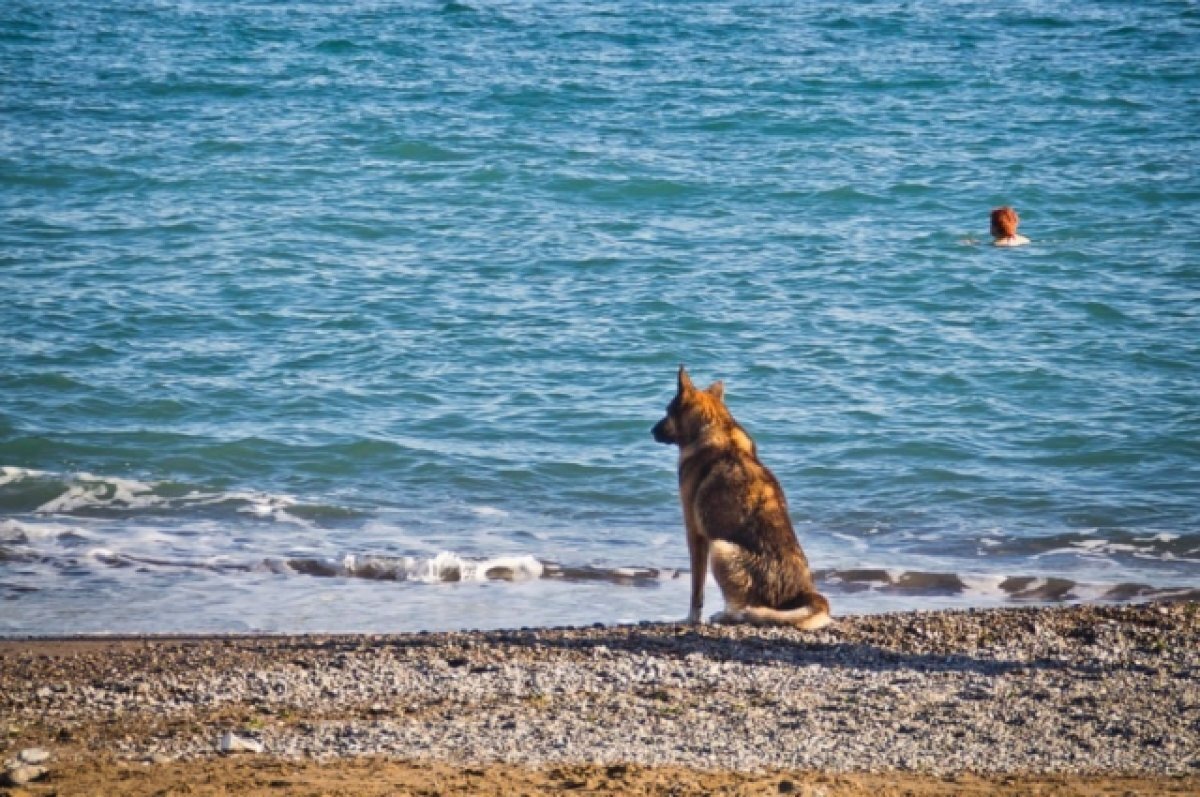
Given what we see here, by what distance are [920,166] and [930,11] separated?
9601mm

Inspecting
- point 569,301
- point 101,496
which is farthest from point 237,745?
point 569,301

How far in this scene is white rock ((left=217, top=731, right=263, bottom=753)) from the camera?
7.94 m

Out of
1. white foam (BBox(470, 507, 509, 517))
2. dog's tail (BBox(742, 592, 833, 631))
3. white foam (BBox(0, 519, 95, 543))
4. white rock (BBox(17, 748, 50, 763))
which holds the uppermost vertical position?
white rock (BBox(17, 748, 50, 763))

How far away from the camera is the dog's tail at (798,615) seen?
A: 10.1 meters

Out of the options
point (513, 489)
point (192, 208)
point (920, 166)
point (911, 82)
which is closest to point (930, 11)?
point (911, 82)

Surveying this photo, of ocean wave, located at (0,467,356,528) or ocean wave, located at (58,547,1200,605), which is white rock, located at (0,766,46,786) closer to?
ocean wave, located at (58,547,1200,605)

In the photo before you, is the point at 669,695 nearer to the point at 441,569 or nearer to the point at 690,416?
the point at 690,416

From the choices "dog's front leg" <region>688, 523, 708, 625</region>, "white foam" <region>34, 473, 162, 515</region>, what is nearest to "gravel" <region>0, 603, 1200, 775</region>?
"dog's front leg" <region>688, 523, 708, 625</region>

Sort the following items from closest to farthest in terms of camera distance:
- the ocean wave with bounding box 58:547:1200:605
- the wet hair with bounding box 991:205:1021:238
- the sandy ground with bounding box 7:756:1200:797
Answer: the sandy ground with bounding box 7:756:1200:797, the ocean wave with bounding box 58:547:1200:605, the wet hair with bounding box 991:205:1021:238

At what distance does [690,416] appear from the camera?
10.8 metres

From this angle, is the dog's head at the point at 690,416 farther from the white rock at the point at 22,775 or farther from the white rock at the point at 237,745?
the white rock at the point at 22,775

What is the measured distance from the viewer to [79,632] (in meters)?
11.1

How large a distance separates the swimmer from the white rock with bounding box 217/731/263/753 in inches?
600

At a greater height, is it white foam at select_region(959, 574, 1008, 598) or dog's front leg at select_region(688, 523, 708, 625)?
dog's front leg at select_region(688, 523, 708, 625)
